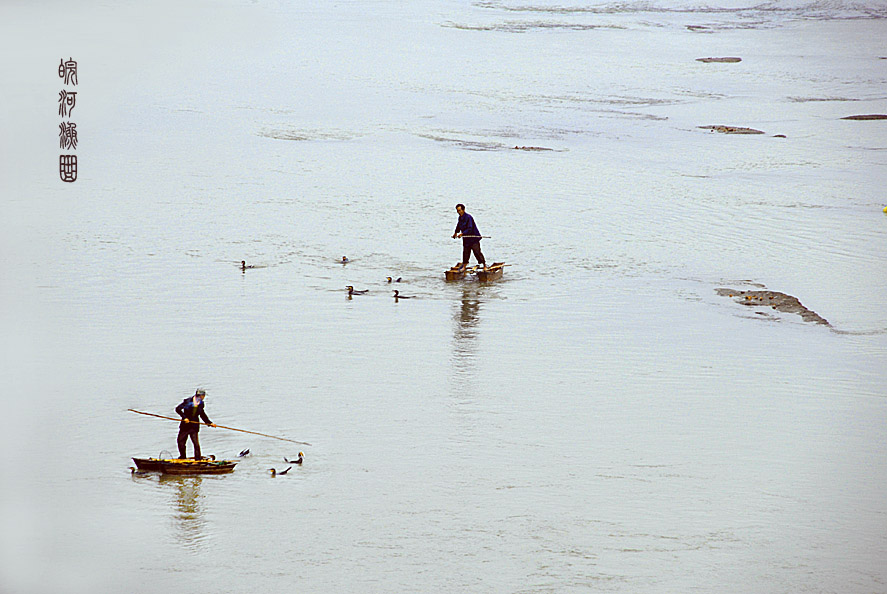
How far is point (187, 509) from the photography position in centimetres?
1189

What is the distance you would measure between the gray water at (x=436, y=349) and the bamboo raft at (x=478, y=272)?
234 millimetres

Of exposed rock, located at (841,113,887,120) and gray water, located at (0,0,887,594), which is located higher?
exposed rock, located at (841,113,887,120)

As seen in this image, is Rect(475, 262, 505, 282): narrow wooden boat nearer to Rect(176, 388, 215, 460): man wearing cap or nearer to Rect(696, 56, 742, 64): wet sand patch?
Rect(176, 388, 215, 460): man wearing cap

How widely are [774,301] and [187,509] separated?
43.4 ft

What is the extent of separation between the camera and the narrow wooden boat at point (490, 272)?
2189 cm

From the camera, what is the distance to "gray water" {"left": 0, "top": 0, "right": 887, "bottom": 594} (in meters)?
11.4

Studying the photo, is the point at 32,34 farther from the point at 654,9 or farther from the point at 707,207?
the point at 654,9

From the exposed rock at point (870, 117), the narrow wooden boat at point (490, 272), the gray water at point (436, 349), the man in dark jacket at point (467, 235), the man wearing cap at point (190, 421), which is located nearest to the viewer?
the gray water at point (436, 349)

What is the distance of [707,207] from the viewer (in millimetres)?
29812

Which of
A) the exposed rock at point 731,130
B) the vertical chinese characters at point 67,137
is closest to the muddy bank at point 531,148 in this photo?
the exposed rock at point 731,130

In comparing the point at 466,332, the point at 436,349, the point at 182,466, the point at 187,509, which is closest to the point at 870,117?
the point at 466,332

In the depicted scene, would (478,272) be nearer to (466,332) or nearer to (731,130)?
(466,332)

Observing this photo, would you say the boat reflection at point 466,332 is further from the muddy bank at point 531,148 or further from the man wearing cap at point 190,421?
the muddy bank at point 531,148

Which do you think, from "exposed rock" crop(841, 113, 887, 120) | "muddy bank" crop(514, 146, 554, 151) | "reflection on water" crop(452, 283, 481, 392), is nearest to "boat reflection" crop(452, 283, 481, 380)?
"reflection on water" crop(452, 283, 481, 392)
